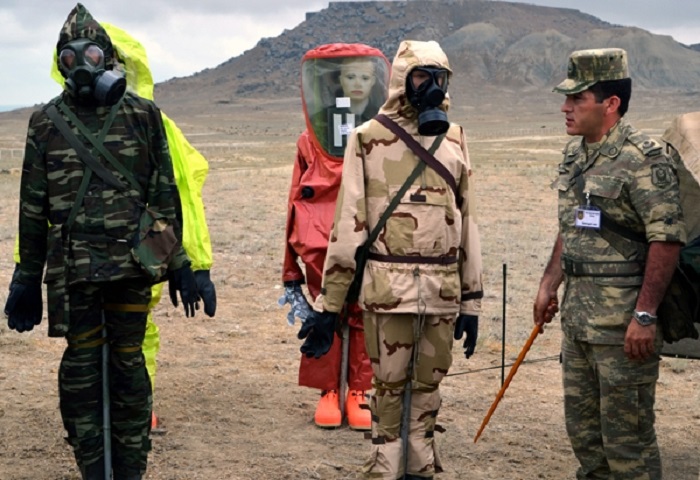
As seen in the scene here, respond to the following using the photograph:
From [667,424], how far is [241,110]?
122513 mm

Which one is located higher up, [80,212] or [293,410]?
[80,212]

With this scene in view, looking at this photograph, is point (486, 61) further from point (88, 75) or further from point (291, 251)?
point (88, 75)

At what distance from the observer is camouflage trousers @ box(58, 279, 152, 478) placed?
3.83 metres

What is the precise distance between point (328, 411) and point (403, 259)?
5.84 feet

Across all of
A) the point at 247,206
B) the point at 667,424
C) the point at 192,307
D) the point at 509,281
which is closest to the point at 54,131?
the point at 192,307

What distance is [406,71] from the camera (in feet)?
12.1

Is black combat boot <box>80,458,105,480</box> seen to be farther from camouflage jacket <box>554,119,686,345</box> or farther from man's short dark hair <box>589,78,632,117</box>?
man's short dark hair <box>589,78,632,117</box>

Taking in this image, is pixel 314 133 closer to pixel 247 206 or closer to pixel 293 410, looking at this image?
pixel 293 410

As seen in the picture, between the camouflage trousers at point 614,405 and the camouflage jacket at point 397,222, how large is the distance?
580 mm

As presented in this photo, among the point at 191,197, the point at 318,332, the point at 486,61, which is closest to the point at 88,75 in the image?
the point at 191,197

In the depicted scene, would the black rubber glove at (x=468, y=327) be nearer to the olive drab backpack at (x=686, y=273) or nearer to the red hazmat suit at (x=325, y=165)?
the olive drab backpack at (x=686, y=273)

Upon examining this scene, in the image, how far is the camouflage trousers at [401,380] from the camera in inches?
149

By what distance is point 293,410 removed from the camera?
558 centimetres

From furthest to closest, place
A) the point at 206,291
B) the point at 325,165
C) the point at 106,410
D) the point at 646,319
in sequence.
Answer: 1. the point at 325,165
2. the point at 206,291
3. the point at 106,410
4. the point at 646,319
